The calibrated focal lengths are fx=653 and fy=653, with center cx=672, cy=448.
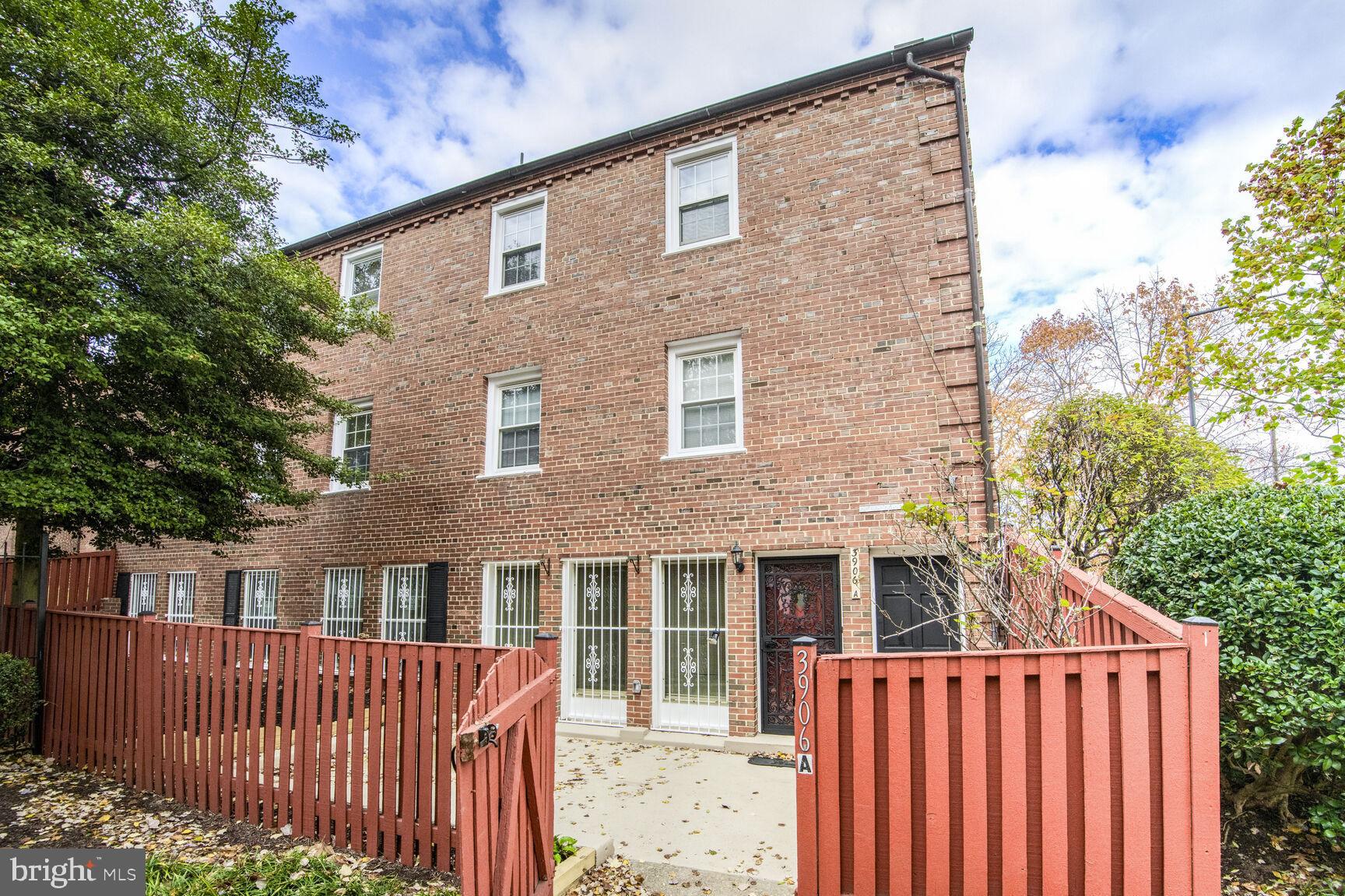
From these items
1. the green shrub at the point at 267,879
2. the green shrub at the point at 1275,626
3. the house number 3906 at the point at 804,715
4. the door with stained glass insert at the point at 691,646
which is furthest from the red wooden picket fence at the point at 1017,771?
the door with stained glass insert at the point at 691,646

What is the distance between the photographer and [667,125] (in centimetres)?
909

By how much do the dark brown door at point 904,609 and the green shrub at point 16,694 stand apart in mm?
8490

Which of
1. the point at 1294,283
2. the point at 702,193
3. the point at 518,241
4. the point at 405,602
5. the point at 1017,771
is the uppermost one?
the point at 702,193

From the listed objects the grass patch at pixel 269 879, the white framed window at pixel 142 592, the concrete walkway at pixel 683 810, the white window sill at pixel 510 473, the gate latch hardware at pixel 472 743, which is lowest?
the concrete walkway at pixel 683 810

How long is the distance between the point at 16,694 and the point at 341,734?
4585 mm

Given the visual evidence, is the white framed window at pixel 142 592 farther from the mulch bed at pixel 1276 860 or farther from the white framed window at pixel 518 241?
the mulch bed at pixel 1276 860

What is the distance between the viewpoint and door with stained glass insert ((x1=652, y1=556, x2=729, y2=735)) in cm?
778

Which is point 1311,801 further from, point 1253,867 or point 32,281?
point 32,281

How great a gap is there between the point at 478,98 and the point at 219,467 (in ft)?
22.8

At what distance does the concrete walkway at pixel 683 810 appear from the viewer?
4145 mm

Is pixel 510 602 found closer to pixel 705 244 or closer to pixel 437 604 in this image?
pixel 437 604

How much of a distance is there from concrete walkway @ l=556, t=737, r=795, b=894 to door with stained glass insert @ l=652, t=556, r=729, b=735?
64 cm

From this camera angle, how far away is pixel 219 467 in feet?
24.6

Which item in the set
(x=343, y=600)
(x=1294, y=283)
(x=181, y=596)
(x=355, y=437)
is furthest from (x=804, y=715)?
(x=181, y=596)
